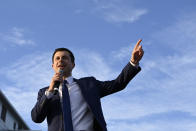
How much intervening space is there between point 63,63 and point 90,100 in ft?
2.02

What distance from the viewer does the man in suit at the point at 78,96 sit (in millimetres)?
3213

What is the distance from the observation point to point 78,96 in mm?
3422

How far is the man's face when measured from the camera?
368cm

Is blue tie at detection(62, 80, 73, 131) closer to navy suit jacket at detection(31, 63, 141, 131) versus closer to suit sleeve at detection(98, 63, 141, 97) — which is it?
navy suit jacket at detection(31, 63, 141, 131)

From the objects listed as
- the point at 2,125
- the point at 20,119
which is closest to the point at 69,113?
the point at 2,125

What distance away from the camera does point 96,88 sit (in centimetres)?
361

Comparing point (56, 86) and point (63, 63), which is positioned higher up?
point (63, 63)

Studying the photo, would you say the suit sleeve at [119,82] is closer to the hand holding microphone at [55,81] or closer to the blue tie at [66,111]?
the blue tie at [66,111]

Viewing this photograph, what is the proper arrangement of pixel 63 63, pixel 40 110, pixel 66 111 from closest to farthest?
pixel 66 111 → pixel 40 110 → pixel 63 63

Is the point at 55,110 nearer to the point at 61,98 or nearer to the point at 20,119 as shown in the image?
the point at 61,98

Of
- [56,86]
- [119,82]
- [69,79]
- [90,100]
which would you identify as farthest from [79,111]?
[119,82]

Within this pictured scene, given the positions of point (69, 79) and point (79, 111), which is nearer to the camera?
point (79, 111)

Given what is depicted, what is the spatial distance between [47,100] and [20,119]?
137 ft

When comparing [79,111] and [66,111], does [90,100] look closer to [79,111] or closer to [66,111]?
[79,111]
